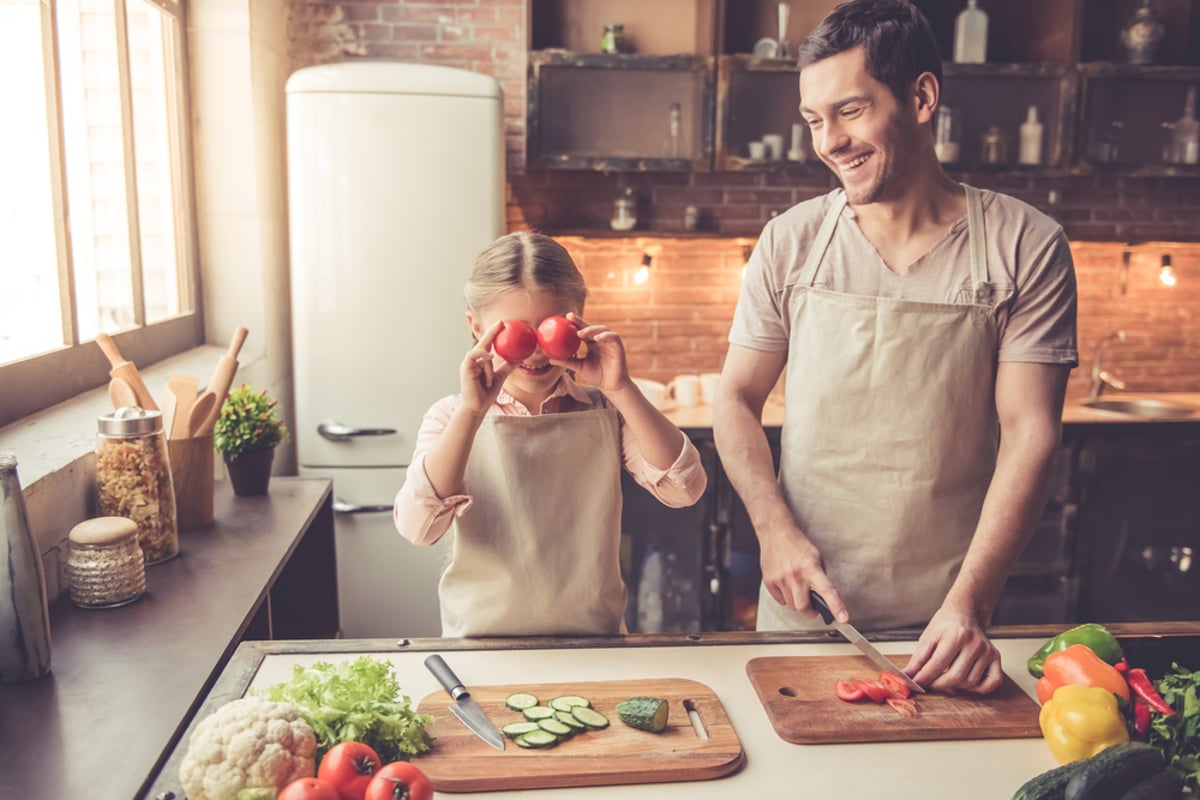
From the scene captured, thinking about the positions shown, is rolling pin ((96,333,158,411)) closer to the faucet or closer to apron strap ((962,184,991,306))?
apron strap ((962,184,991,306))

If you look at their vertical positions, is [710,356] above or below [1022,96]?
below

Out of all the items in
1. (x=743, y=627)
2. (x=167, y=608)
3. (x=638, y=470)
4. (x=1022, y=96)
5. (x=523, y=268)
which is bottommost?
(x=743, y=627)

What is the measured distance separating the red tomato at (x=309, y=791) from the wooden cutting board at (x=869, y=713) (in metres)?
0.59

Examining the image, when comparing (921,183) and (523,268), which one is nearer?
(523,268)

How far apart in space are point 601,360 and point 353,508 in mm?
2191

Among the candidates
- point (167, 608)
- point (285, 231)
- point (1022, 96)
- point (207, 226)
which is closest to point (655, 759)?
point (167, 608)

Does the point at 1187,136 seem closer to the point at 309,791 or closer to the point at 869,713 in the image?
the point at 869,713

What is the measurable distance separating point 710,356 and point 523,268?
2.80 meters

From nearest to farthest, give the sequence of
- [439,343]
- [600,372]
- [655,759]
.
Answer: [655,759] → [600,372] → [439,343]

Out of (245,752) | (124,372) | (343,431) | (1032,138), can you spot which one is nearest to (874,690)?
(245,752)

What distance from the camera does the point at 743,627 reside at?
145 inches

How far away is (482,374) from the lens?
150cm

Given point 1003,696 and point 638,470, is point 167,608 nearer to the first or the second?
point 638,470

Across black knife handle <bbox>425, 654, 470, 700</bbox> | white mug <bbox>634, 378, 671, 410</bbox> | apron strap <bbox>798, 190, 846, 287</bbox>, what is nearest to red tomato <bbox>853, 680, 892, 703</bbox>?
black knife handle <bbox>425, 654, 470, 700</bbox>
